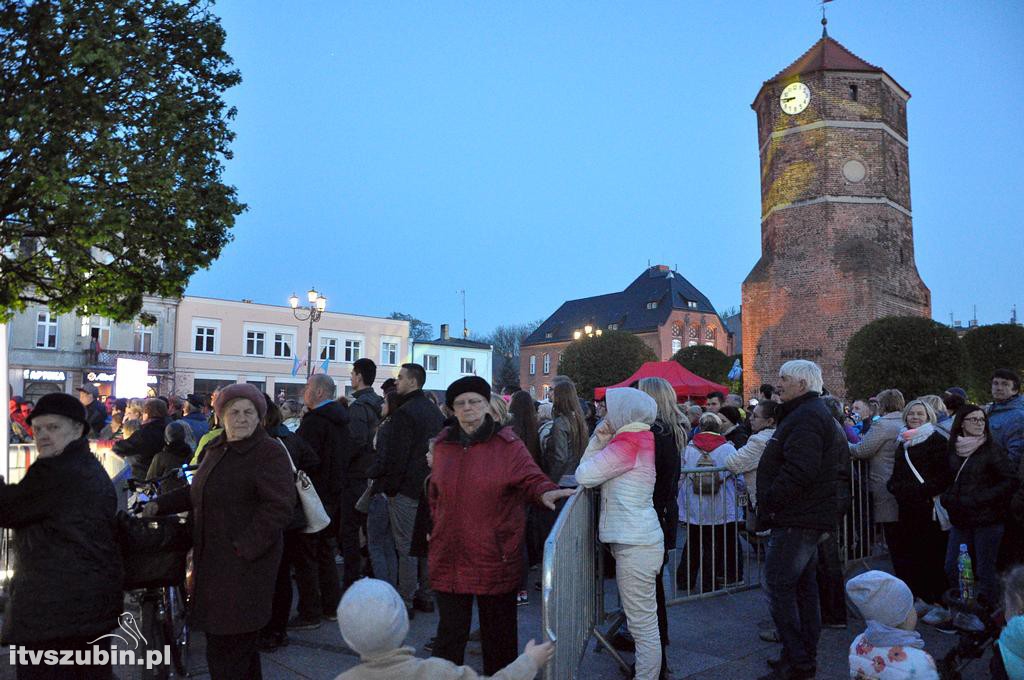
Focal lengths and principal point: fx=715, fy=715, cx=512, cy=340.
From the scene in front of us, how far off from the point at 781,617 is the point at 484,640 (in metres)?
2.05

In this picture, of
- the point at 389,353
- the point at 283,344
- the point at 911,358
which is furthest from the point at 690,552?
the point at 389,353

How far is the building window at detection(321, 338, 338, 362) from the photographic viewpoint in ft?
162

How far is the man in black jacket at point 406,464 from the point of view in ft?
19.9

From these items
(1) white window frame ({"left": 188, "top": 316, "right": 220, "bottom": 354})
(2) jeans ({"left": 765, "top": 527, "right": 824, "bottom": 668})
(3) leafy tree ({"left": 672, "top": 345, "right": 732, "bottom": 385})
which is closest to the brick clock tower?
(3) leafy tree ({"left": 672, "top": 345, "right": 732, "bottom": 385})

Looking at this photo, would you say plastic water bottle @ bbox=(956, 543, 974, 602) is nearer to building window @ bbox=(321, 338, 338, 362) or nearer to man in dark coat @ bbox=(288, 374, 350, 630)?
man in dark coat @ bbox=(288, 374, 350, 630)

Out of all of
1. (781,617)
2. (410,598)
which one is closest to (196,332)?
(410,598)

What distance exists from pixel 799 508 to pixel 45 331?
4300 cm

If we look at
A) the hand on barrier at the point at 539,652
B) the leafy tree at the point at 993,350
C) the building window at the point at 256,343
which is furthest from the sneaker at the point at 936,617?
the building window at the point at 256,343

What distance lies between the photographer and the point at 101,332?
3997 centimetres

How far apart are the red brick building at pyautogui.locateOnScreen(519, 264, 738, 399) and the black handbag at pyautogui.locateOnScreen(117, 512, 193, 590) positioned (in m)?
57.3

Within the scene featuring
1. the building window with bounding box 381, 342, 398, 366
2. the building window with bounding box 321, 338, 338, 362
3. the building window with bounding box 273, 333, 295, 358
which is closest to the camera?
the building window with bounding box 273, 333, 295, 358

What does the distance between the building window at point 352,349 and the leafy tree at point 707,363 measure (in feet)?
77.5

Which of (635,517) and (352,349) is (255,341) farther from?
(635,517)

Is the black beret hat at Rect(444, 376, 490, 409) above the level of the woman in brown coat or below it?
above
